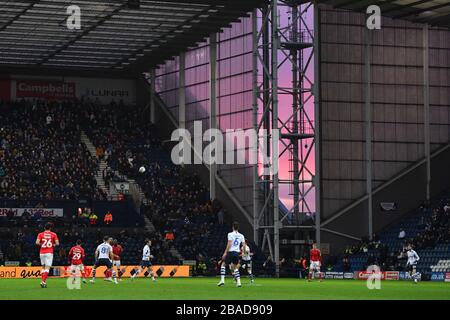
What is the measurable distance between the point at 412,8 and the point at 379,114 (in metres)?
7.71

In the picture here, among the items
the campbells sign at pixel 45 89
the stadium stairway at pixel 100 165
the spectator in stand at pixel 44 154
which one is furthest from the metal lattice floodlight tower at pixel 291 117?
the campbells sign at pixel 45 89

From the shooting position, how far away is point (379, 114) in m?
73.6

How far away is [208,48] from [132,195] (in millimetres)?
12340

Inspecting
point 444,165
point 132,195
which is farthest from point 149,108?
point 444,165

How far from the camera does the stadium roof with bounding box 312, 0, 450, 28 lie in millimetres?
68688

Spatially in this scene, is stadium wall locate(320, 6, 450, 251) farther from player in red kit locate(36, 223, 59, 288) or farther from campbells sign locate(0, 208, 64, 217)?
player in red kit locate(36, 223, 59, 288)

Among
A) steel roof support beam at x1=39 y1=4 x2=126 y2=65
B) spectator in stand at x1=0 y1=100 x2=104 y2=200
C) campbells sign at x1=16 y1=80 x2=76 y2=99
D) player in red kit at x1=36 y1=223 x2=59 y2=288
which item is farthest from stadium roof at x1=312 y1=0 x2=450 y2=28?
player in red kit at x1=36 y1=223 x2=59 y2=288

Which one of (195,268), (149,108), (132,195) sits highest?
(149,108)

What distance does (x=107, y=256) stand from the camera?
4772 cm

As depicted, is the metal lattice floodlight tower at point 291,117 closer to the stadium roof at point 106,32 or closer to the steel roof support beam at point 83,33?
the stadium roof at point 106,32

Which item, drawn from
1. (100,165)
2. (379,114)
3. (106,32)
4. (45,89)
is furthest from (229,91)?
(45,89)

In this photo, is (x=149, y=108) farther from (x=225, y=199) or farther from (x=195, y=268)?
(x=195, y=268)

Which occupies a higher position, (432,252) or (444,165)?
(444,165)
